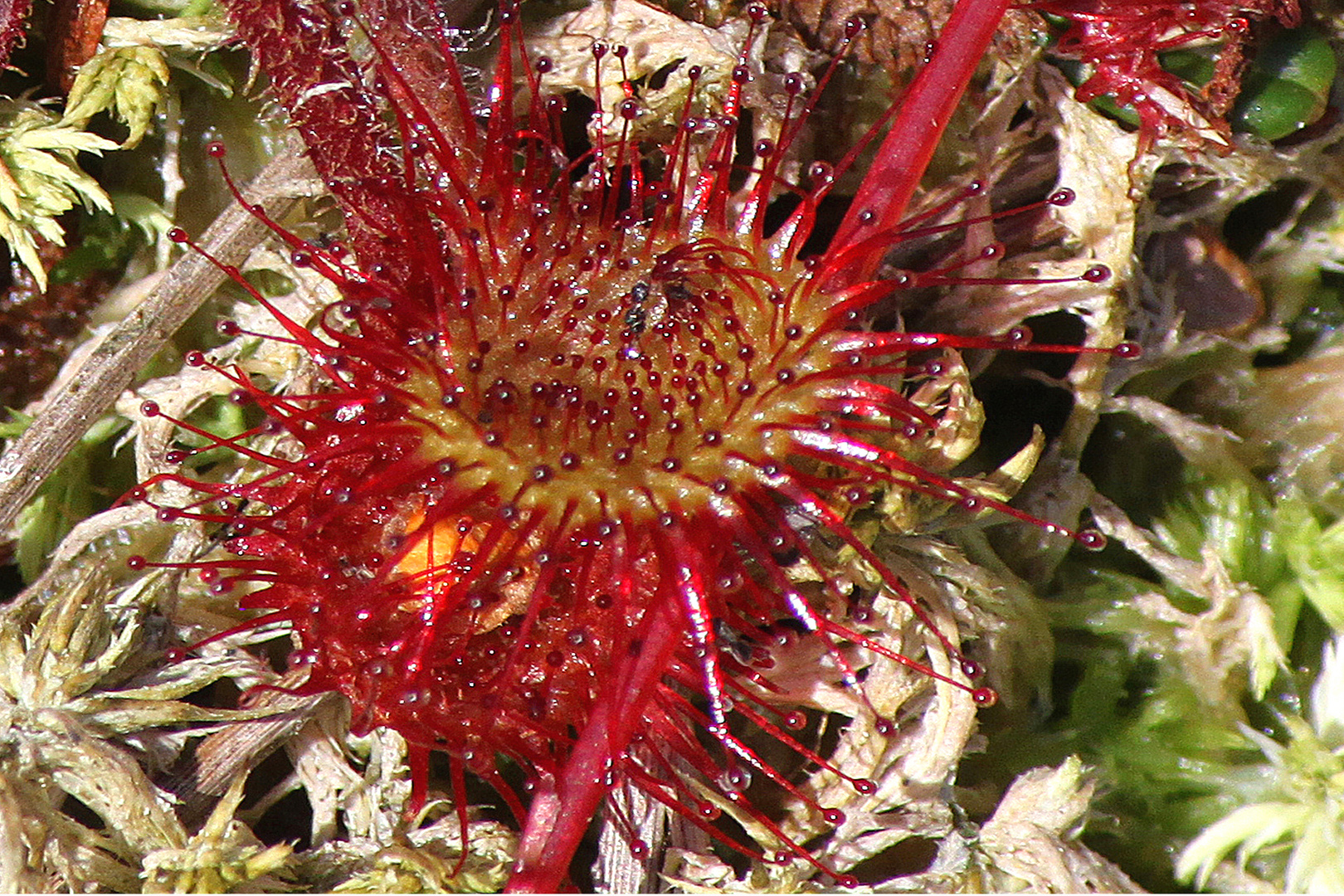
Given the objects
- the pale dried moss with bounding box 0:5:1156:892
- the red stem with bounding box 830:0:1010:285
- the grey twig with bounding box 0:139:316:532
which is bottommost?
the pale dried moss with bounding box 0:5:1156:892

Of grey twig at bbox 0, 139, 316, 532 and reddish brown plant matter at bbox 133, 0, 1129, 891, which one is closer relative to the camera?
reddish brown plant matter at bbox 133, 0, 1129, 891

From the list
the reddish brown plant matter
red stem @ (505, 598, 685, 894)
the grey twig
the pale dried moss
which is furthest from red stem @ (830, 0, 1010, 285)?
the grey twig

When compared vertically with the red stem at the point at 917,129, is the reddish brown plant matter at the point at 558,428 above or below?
below

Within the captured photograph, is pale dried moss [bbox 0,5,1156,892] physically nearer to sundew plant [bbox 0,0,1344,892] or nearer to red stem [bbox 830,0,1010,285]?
sundew plant [bbox 0,0,1344,892]

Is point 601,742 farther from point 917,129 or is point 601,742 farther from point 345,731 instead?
point 917,129

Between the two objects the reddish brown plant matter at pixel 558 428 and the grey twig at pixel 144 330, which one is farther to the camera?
the grey twig at pixel 144 330

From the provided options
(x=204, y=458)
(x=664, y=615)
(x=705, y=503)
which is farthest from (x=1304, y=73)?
(x=204, y=458)

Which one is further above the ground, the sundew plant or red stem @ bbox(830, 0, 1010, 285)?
red stem @ bbox(830, 0, 1010, 285)

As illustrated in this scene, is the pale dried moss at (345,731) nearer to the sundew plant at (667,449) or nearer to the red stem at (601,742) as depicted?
the sundew plant at (667,449)

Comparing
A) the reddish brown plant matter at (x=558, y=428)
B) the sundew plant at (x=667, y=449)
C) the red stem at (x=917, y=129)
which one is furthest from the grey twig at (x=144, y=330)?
the red stem at (x=917, y=129)
